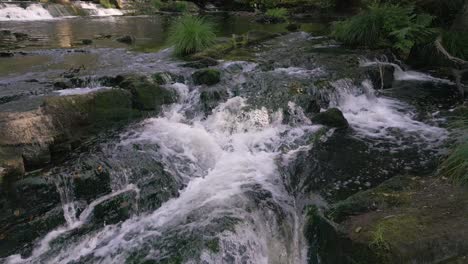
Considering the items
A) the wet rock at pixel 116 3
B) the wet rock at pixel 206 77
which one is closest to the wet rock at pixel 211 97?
the wet rock at pixel 206 77

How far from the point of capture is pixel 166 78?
8.34m

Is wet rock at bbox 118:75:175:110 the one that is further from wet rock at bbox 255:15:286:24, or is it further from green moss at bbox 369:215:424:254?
wet rock at bbox 255:15:286:24

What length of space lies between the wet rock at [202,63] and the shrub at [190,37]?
3.11 ft

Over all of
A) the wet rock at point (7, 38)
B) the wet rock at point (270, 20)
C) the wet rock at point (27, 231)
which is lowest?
the wet rock at point (27, 231)

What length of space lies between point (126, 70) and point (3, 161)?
4544 millimetres

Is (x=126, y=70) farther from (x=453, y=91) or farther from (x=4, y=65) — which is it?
(x=453, y=91)

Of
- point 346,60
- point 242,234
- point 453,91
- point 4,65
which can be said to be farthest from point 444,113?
point 4,65

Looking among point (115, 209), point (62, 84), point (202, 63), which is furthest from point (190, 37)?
point (115, 209)

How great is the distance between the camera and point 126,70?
8.90m

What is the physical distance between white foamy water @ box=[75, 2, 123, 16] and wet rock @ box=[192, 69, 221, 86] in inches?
738

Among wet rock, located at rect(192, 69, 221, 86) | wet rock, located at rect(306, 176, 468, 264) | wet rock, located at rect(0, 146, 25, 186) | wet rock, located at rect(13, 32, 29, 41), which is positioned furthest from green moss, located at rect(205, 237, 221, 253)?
wet rock, located at rect(13, 32, 29, 41)

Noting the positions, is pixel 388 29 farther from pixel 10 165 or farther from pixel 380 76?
pixel 10 165

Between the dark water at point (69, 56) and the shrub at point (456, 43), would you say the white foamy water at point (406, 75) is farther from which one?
the dark water at point (69, 56)

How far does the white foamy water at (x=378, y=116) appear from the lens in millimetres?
6873
